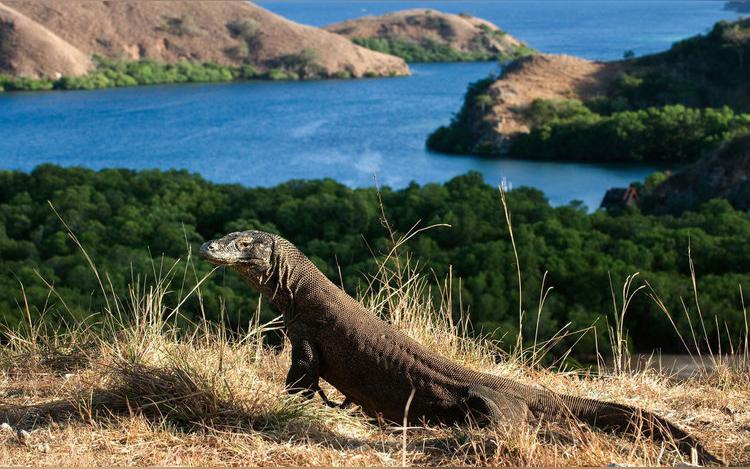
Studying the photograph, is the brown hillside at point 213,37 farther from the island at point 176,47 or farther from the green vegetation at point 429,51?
the green vegetation at point 429,51

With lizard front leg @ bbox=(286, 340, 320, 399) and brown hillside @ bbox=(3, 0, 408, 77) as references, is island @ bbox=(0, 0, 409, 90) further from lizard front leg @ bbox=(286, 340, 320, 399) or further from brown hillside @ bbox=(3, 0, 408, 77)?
lizard front leg @ bbox=(286, 340, 320, 399)

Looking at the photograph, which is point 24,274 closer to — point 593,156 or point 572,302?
point 572,302

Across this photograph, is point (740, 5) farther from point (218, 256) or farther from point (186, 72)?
point (218, 256)

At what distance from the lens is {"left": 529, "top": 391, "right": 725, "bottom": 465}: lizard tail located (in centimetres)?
415

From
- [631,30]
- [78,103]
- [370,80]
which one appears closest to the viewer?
[78,103]

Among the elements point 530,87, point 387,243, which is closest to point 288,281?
point 387,243

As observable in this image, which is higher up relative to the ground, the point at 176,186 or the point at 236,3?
the point at 236,3

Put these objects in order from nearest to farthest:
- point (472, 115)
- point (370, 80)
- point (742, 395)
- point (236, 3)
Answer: point (742, 395) < point (472, 115) < point (370, 80) < point (236, 3)

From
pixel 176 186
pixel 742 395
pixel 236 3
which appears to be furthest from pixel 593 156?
pixel 236 3

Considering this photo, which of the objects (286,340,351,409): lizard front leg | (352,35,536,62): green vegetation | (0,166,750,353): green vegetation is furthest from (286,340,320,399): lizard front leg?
(352,35,536,62): green vegetation

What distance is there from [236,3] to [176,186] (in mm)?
82639

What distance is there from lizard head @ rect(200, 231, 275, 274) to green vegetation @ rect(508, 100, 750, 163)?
5482cm

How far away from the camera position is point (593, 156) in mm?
61594

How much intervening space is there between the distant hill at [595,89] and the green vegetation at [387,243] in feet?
99.3
